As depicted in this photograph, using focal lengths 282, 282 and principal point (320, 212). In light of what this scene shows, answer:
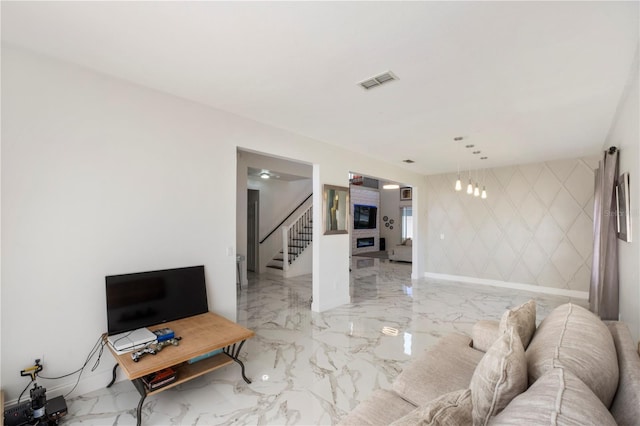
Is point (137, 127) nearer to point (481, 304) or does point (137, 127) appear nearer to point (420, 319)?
point (420, 319)

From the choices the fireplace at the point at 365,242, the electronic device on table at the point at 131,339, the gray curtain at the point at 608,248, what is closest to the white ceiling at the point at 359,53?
the gray curtain at the point at 608,248

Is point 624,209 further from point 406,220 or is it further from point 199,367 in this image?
point 406,220

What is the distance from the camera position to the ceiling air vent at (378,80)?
2.45 meters

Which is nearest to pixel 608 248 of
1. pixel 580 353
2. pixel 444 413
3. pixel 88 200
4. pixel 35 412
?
pixel 580 353

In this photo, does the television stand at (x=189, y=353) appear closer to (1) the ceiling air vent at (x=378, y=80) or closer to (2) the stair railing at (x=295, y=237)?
(1) the ceiling air vent at (x=378, y=80)

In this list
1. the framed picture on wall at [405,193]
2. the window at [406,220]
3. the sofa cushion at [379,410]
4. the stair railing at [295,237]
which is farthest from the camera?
the window at [406,220]

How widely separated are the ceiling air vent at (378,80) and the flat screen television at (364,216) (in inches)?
383

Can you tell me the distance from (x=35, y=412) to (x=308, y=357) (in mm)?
2129

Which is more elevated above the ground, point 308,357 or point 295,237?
point 295,237

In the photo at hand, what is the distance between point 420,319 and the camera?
4238 millimetres

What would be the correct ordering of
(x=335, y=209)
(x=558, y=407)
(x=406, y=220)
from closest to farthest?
(x=558, y=407)
(x=335, y=209)
(x=406, y=220)

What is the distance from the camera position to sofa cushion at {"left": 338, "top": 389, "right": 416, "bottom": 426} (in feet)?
4.51

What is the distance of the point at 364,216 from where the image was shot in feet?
42.1

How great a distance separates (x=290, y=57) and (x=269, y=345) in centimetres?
301
